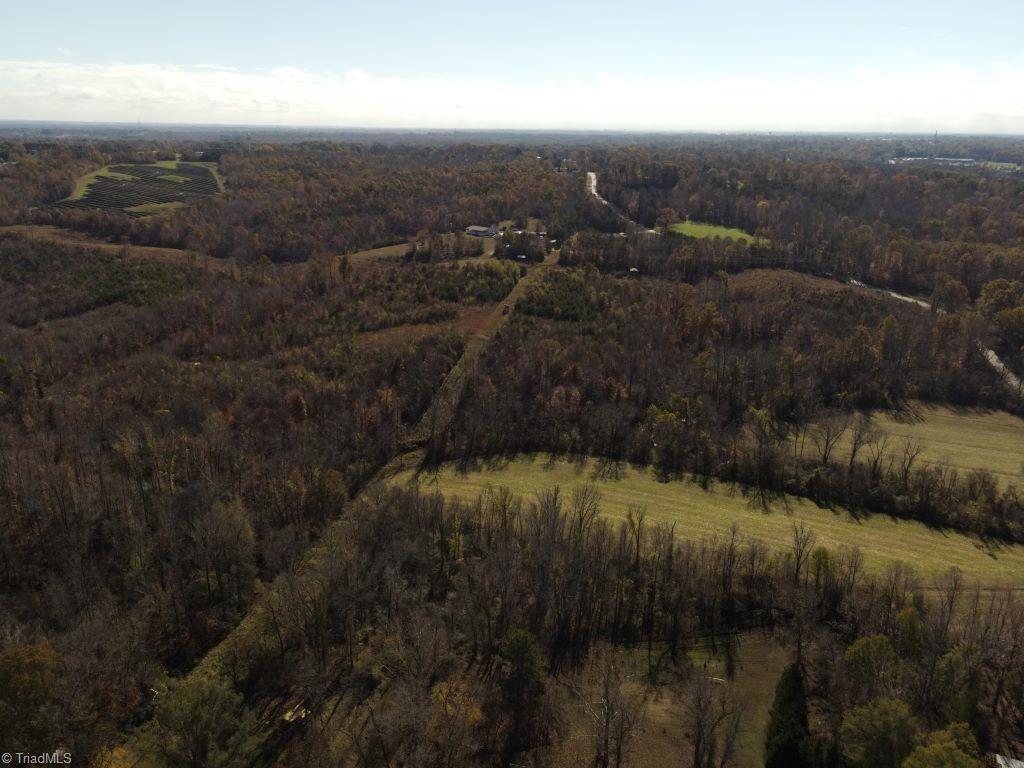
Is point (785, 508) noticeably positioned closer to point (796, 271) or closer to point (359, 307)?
point (359, 307)

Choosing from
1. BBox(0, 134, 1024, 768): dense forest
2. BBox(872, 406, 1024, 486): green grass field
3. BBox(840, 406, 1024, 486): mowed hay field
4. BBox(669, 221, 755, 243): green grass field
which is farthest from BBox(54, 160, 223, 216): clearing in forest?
BBox(872, 406, 1024, 486): green grass field

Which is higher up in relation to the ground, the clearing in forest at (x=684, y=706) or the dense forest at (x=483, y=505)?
the dense forest at (x=483, y=505)

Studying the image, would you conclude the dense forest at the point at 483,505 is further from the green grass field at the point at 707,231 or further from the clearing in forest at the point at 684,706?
the green grass field at the point at 707,231

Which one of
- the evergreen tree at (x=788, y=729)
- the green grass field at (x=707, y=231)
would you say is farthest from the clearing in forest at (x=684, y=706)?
the green grass field at (x=707, y=231)

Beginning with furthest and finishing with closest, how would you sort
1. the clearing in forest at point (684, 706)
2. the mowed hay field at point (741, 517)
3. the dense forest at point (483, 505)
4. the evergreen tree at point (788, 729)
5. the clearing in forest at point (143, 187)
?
the clearing in forest at point (143, 187) → the mowed hay field at point (741, 517) → the clearing in forest at point (684, 706) → the dense forest at point (483, 505) → the evergreen tree at point (788, 729)

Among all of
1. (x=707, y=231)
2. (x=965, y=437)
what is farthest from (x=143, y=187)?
(x=965, y=437)

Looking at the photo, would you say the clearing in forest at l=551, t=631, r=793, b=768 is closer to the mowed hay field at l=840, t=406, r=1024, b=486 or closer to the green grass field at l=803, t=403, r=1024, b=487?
the green grass field at l=803, t=403, r=1024, b=487

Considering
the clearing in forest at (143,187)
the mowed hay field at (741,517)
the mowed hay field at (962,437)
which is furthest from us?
the clearing in forest at (143,187)

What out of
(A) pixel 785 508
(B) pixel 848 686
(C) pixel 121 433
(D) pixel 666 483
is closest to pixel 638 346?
(D) pixel 666 483
